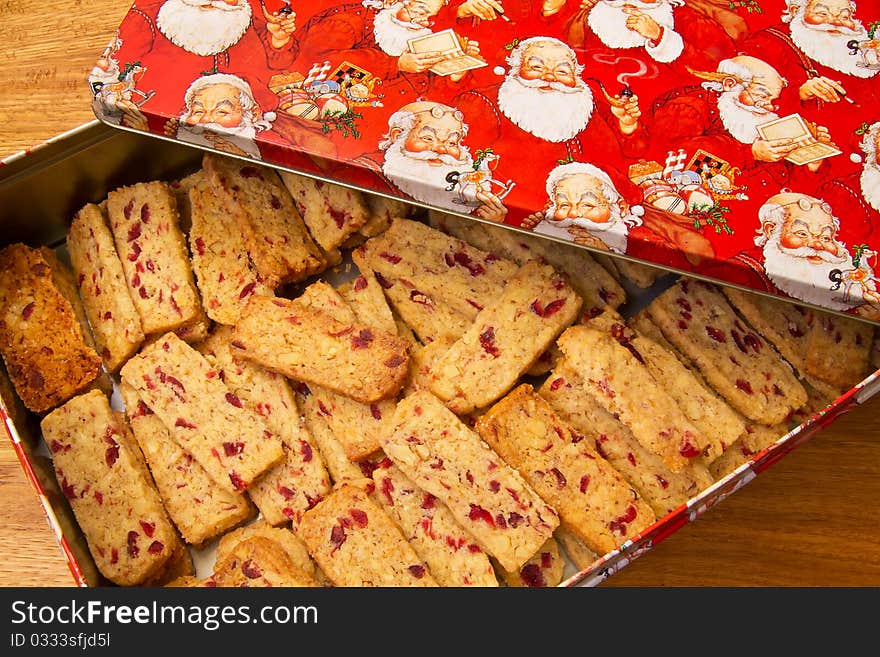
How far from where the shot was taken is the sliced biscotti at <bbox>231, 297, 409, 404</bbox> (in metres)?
2.60

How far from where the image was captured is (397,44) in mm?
2465

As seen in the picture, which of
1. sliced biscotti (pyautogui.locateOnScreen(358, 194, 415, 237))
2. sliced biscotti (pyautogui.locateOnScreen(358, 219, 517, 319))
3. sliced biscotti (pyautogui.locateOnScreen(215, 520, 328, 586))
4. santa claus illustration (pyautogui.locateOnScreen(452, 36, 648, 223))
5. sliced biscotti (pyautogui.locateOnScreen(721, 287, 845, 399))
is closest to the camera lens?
santa claus illustration (pyautogui.locateOnScreen(452, 36, 648, 223))

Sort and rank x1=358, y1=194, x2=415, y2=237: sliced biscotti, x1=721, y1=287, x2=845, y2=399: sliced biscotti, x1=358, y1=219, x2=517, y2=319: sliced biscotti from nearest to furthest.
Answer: x1=721, y1=287, x2=845, y2=399: sliced biscotti → x1=358, y1=219, x2=517, y2=319: sliced biscotti → x1=358, y1=194, x2=415, y2=237: sliced biscotti

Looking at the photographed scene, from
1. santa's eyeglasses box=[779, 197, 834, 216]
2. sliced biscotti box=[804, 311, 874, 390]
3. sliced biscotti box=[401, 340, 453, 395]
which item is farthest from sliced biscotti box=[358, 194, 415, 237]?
sliced biscotti box=[804, 311, 874, 390]

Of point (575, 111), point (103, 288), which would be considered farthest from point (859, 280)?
point (103, 288)

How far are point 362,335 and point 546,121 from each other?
2.75ft

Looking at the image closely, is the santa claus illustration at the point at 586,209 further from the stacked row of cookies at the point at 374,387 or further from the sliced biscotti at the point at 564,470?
the sliced biscotti at the point at 564,470

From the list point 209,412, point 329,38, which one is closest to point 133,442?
point 209,412

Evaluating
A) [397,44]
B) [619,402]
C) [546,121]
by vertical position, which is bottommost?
[619,402]

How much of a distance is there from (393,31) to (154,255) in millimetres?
1058

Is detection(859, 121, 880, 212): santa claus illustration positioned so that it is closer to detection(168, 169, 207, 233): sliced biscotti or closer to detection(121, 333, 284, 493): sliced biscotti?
detection(121, 333, 284, 493): sliced biscotti

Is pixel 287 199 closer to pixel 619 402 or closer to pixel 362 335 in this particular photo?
pixel 362 335

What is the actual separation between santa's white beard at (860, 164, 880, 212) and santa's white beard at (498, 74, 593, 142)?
73 centimetres

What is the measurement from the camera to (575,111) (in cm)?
236
